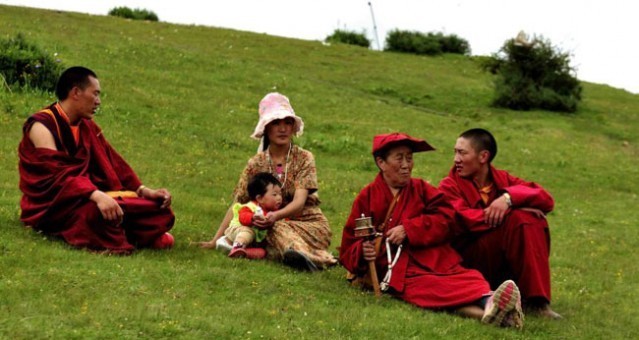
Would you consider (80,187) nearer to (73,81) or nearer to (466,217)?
(73,81)

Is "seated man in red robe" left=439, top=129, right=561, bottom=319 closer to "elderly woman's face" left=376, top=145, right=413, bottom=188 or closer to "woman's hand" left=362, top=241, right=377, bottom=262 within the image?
"elderly woman's face" left=376, top=145, right=413, bottom=188

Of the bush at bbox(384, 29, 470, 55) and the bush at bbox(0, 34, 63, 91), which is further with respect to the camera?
the bush at bbox(384, 29, 470, 55)

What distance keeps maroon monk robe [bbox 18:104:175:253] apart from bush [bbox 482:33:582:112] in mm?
22613

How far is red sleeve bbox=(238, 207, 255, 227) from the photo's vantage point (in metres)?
8.54

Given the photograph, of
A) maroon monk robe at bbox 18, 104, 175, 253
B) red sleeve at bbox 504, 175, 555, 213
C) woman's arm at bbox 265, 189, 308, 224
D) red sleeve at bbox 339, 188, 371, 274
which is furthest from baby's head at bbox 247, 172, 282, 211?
red sleeve at bbox 504, 175, 555, 213

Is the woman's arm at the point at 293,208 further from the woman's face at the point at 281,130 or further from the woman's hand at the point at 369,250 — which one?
the woman's hand at the point at 369,250

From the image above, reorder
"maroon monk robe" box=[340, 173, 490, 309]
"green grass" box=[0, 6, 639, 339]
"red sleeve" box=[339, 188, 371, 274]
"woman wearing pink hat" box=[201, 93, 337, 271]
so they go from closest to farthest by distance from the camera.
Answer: "green grass" box=[0, 6, 639, 339] < "maroon monk robe" box=[340, 173, 490, 309] < "red sleeve" box=[339, 188, 371, 274] < "woman wearing pink hat" box=[201, 93, 337, 271]

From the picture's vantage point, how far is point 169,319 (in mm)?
6059

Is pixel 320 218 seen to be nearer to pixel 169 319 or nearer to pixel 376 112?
pixel 169 319

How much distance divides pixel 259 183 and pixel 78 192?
1770mm

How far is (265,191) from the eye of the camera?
8688 mm

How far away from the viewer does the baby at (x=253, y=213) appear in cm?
854

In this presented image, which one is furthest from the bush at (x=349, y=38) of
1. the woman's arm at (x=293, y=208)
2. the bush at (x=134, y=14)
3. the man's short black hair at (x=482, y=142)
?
Result: the man's short black hair at (x=482, y=142)

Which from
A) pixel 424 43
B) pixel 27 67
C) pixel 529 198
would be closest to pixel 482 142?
pixel 529 198
